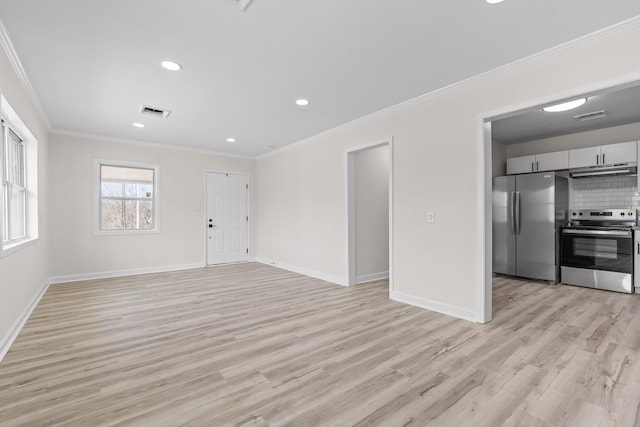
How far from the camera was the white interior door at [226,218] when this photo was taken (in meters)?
6.85

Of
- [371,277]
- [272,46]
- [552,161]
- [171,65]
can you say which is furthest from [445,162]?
[552,161]

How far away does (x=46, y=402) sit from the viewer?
1922mm

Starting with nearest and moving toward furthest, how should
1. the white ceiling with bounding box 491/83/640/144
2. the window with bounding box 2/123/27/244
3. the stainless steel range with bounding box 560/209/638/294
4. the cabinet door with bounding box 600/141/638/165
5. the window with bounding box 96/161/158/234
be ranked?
the window with bounding box 2/123/27/244
the white ceiling with bounding box 491/83/640/144
the stainless steel range with bounding box 560/209/638/294
the cabinet door with bounding box 600/141/638/165
the window with bounding box 96/161/158/234

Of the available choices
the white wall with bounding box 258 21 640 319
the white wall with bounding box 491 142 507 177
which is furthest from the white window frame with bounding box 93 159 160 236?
the white wall with bounding box 491 142 507 177

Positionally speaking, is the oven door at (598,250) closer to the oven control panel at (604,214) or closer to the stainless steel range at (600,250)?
the stainless steel range at (600,250)

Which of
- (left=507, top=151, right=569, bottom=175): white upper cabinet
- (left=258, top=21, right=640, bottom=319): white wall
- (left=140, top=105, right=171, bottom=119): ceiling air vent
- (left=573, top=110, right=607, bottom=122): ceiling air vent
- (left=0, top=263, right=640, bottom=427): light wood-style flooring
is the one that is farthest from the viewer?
(left=507, top=151, right=569, bottom=175): white upper cabinet

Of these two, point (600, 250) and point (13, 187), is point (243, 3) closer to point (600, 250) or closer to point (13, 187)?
point (13, 187)

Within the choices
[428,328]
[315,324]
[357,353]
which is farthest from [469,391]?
[315,324]

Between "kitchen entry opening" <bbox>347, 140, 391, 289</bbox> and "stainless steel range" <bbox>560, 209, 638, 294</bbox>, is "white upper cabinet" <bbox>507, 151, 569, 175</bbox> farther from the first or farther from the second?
"kitchen entry opening" <bbox>347, 140, 391, 289</bbox>

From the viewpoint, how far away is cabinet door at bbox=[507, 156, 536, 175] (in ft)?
18.3

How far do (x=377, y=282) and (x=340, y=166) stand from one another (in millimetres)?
2006

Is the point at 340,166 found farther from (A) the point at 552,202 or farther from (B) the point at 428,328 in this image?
(A) the point at 552,202

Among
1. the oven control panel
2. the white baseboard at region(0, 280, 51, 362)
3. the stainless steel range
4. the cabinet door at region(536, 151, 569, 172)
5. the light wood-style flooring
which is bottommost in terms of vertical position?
the light wood-style flooring

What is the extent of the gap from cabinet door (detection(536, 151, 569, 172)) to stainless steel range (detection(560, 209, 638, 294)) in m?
0.90
